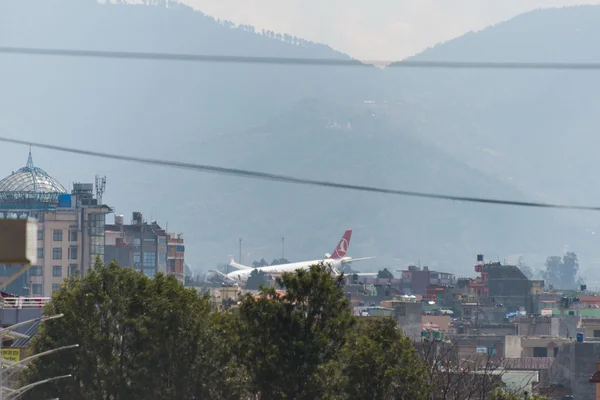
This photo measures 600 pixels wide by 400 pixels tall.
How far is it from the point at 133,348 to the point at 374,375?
12.6 m

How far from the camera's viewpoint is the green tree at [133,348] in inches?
2457

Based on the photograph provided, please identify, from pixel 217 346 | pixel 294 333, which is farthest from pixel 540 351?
pixel 294 333

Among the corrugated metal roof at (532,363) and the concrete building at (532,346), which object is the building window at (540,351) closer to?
the concrete building at (532,346)

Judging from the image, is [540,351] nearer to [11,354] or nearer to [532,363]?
[532,363]

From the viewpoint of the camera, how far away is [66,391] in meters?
62.4

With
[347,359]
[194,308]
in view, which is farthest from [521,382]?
[347,359]

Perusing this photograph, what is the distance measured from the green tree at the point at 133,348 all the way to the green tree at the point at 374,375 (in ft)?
23.0

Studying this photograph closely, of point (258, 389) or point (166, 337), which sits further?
point (166, 337)

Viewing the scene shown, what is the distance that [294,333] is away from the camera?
60219 millimetres

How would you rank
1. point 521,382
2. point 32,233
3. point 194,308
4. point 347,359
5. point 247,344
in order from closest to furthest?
1. point 32,233
2. point 347,359
3. point 247,344
4. point 194,308
5. point 521,382

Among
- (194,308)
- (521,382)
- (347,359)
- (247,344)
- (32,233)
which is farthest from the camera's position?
(521,382)

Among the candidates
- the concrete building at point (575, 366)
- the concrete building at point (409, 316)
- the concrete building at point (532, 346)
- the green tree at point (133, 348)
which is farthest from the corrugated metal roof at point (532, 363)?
the green tree at point (133, 348)

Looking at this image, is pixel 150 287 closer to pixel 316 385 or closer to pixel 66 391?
pixel 66 391

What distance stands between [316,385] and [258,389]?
2840mm
